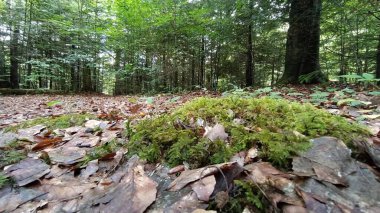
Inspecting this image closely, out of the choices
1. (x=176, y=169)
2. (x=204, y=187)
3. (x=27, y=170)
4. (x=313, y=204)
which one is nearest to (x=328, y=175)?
(x=313, y=204)

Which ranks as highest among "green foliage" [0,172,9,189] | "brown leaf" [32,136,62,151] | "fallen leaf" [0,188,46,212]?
"brown leaf" [32,136,62,151]

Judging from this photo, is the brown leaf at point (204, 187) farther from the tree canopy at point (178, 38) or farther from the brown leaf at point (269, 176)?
the tree canopy at point (178, 38)

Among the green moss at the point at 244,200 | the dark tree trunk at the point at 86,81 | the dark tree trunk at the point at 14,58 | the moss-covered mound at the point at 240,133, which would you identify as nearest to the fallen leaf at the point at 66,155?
the moss-covered mound at the point at 240,133

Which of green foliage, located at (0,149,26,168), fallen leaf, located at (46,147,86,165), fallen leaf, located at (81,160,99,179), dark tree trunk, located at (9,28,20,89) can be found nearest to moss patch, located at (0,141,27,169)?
green foliage, located at (0,149,26,168)

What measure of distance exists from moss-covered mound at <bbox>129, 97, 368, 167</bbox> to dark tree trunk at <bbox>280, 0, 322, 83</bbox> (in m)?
5.10

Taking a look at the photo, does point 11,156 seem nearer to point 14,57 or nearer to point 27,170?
point 27,170

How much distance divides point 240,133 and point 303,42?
6.16 meters

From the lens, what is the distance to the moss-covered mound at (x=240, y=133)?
45.1 inches

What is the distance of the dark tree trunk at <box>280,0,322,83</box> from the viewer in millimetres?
6008

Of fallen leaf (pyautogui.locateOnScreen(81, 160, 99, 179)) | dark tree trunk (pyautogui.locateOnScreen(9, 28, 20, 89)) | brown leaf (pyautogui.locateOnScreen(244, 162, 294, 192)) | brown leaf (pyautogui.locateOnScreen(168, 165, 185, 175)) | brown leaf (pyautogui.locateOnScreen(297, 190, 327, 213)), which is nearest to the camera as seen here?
brown leaf (pyautogui.locateOnScreen(297, 190, 327, 213))

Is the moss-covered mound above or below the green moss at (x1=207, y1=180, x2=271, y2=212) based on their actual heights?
above

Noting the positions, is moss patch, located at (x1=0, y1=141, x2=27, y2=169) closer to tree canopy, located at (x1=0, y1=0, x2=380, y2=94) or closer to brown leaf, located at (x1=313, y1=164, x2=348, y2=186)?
brown leaf, located at (x1=313, y1=164, x2=348, y2=186)

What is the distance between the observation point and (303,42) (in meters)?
6.37

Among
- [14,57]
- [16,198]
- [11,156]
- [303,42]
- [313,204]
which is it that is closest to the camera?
[313,204]
